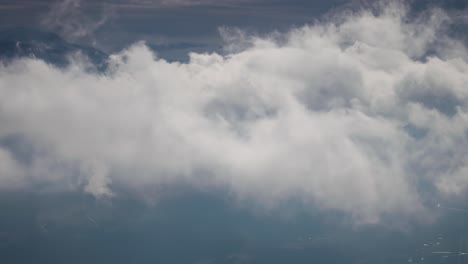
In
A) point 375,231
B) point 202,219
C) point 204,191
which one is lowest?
point 375,231

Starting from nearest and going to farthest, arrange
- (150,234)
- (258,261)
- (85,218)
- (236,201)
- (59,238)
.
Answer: (258,261) → (59,238) → (150,234) → (85,218) → (236,201)

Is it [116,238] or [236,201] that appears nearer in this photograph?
[116,238]

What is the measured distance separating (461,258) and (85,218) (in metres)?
49.0

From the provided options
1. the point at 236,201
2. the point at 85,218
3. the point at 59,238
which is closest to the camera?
the point at 59,238

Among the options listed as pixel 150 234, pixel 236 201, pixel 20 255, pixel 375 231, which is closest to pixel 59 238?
pixel 20 255

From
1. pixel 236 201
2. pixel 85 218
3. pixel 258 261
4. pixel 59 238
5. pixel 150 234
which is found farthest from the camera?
pixel 236 201

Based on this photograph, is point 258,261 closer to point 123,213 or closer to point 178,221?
point 178,221

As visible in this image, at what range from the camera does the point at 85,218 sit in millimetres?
63406

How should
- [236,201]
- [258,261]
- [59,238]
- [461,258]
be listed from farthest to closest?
[236,201]
[59,238]
[258,261]
[461,258]

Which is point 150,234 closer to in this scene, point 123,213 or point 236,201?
point 123,213

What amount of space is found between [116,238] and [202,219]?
1368 cm

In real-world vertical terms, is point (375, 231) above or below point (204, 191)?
below

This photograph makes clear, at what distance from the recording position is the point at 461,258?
136ft

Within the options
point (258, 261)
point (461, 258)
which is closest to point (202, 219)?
point (258, 261)
